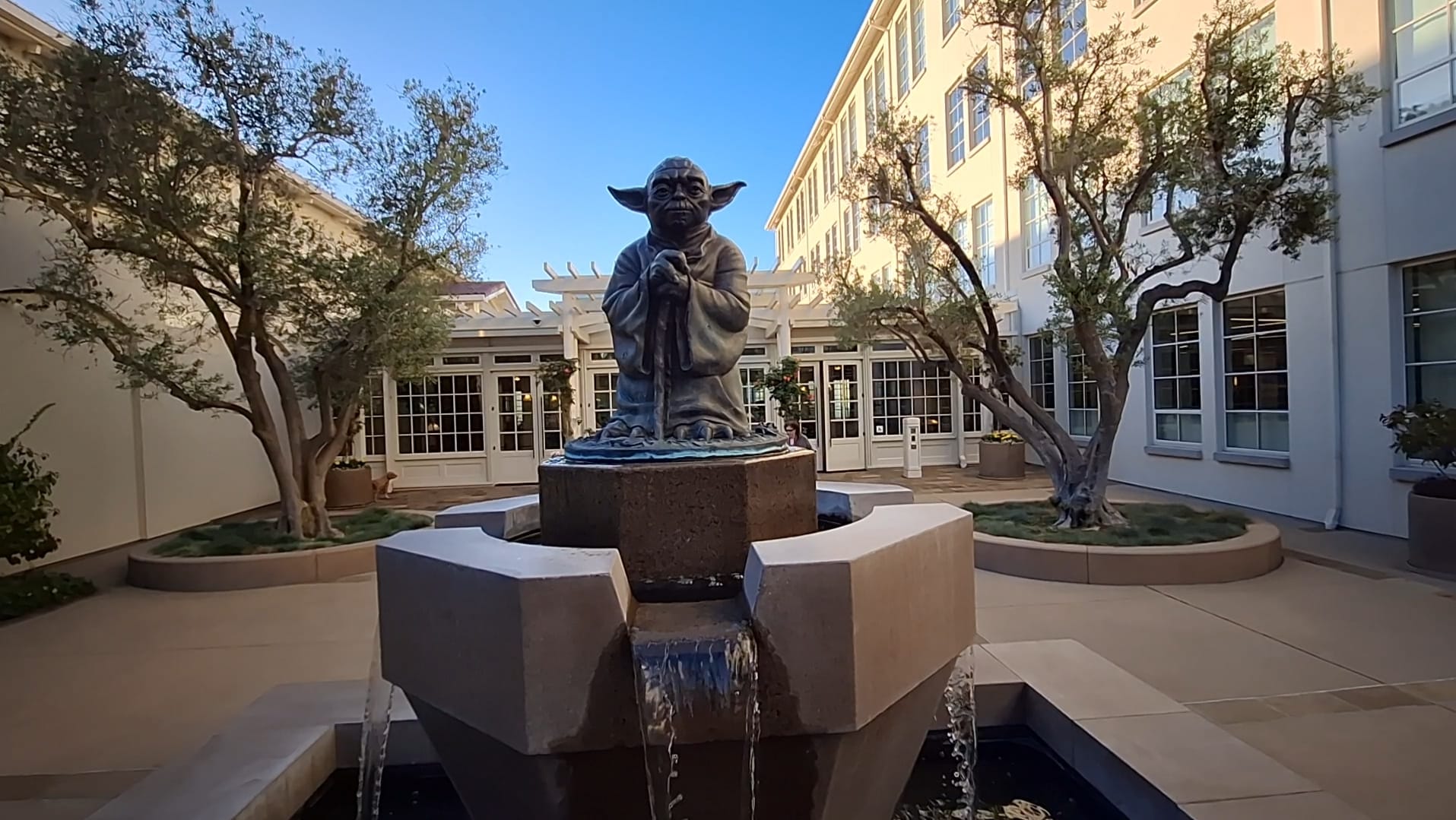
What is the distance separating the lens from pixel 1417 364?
25.0ft

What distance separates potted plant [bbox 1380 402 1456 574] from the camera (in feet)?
20.3

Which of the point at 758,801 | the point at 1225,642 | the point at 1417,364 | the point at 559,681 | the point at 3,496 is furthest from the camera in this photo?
the point at 1417,364

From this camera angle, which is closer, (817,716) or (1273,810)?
(817,716)

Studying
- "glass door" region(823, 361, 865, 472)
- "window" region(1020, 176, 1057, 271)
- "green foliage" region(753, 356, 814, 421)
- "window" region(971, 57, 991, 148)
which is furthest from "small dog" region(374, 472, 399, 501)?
"window" region(971, 57, 991, 148)

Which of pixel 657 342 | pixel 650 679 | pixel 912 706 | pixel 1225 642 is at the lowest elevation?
pixel 1225 642

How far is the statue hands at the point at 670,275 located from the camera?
340 cm

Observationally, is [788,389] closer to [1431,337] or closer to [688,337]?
[1431,337]

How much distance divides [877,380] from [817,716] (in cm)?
1376

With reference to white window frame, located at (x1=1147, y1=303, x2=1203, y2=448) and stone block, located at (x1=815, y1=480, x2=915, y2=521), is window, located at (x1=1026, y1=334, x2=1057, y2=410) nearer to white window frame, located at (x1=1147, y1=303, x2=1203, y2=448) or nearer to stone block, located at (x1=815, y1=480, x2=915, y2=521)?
white window frame, located at (x1=1147, y1=303, x2=1203, y2=448)

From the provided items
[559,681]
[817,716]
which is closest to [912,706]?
[817,716]

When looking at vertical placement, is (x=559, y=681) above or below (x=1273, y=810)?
above

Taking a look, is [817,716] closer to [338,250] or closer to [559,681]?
[559,681]

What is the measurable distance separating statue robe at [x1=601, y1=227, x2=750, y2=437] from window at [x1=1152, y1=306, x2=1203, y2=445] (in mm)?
9003

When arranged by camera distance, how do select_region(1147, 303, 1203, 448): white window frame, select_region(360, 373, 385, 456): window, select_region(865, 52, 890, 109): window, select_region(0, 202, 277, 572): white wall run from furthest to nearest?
select_region(865, 52, 890, 109): window, select_region(360, 373, 385, 456): window, select_region(1147, 303, 1203, 448): white window frame, select_region(0, 202, 277, 572): white wall
